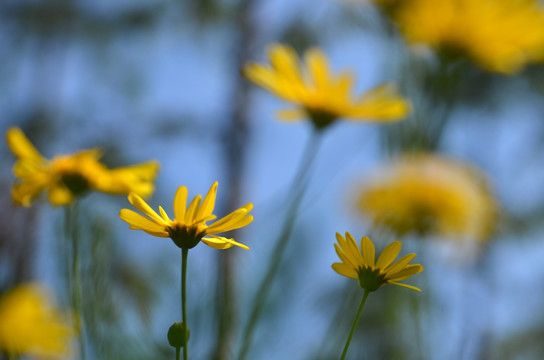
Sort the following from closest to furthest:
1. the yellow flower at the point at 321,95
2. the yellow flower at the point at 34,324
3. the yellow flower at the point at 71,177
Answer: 1. the yellow flower at the point at 71,177
2. the yellow flower at the point at 321,95
3. the yellow flower at the point at 34,324

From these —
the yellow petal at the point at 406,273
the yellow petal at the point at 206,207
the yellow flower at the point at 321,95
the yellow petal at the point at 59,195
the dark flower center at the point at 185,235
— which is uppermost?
Result: the yellow flower at the point at 321,95

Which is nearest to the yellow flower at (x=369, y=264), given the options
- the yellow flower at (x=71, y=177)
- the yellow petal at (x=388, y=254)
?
the yellow petal at (x=388, y=254)

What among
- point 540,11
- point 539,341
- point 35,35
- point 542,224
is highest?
point 35,35

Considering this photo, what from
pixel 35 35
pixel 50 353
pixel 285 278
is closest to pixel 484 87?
pixel 35 35

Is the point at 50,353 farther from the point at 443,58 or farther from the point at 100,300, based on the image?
the point at 443,58

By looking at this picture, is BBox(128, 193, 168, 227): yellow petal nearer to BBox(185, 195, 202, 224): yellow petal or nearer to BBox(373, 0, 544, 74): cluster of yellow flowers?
BBox(185, 195, 202, 224): yellow petal

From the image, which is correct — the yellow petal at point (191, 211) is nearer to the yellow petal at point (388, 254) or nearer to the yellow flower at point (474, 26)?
the yellow petal at point (388, 254)
